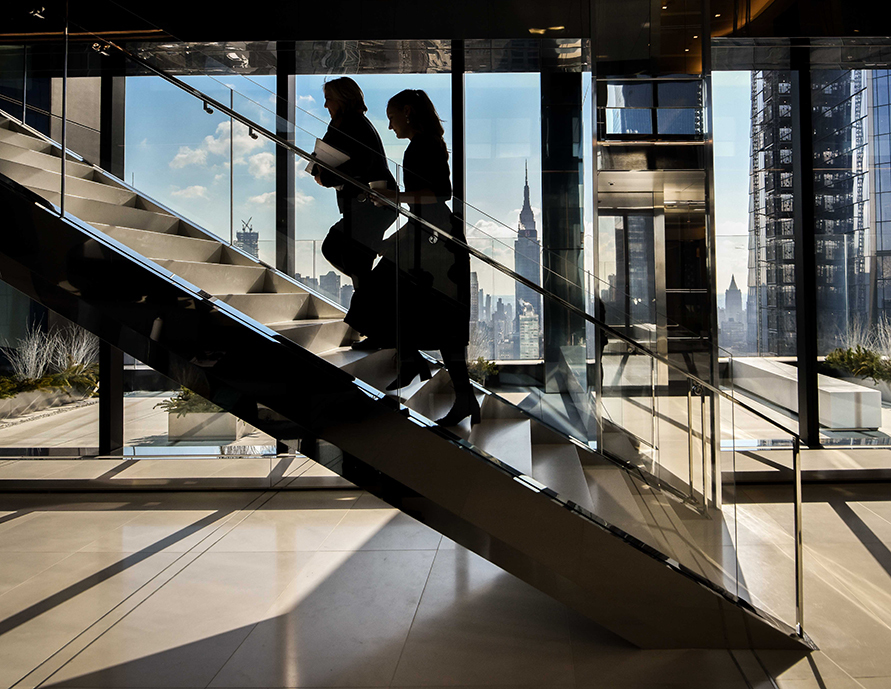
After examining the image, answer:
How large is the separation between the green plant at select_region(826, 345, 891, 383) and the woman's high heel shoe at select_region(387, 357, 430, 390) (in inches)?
167

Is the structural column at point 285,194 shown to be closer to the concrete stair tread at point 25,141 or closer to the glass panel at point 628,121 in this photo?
the concrete stair tread at point 25,141

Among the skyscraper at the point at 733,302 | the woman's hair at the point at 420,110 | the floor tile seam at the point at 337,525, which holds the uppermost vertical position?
the woman's hair at the point at 420,110

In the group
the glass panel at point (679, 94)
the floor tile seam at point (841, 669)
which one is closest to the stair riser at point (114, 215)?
the glass panel at point (679, 94)

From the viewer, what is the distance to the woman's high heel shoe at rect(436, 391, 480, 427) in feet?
9.18

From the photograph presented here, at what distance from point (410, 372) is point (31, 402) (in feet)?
13.6

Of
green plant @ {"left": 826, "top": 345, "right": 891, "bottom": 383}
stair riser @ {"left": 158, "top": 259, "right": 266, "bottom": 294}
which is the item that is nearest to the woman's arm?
stair riser @ {"left": 158, "top": 259, "right": 266, "bottom": 294}

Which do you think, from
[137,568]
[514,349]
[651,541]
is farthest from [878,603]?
[137,568]

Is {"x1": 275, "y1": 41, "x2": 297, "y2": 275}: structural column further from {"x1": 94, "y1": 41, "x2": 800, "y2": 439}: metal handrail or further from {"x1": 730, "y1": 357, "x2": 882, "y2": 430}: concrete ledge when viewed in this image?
{"x1": 730, "y1": 357, "x2": 882, "y2": 430}: concrete ledge

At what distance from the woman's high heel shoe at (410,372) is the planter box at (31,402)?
396 cm

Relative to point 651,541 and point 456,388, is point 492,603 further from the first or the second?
point 456,388

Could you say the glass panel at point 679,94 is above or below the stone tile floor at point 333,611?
above

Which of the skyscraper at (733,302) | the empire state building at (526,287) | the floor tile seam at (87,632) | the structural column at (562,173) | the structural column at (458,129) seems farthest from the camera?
the skyscraper at (733,302)

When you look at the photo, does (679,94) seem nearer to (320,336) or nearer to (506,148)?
(506,148)

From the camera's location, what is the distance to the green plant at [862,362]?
532 centimetres
